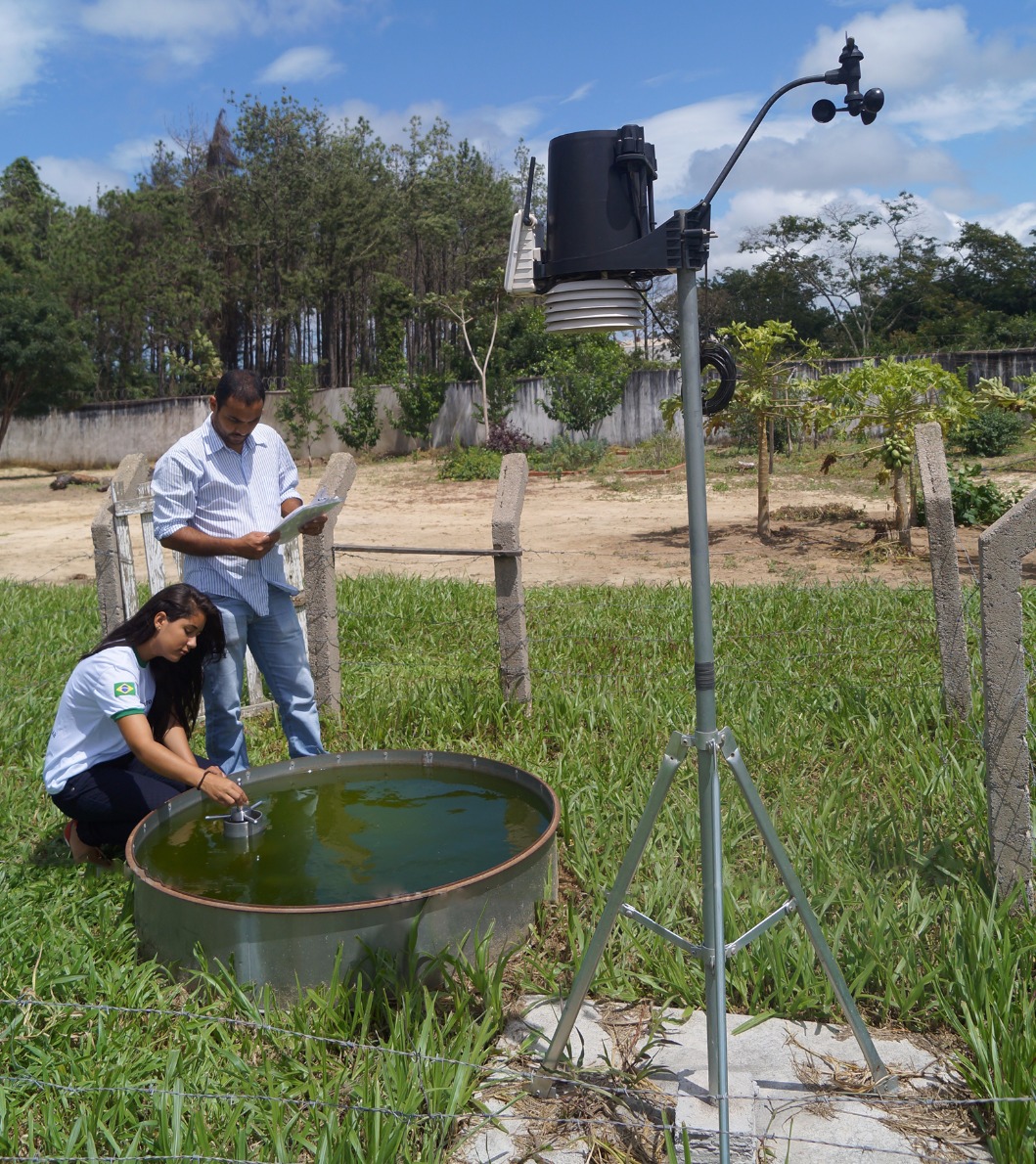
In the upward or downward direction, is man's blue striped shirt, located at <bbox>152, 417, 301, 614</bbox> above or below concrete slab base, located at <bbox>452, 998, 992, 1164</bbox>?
above

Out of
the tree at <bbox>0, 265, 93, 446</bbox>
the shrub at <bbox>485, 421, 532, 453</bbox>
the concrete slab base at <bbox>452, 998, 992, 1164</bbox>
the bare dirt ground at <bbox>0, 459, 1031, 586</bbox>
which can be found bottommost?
the concrete slab base at <bbox>452, 998, 992, 1164</bbox>

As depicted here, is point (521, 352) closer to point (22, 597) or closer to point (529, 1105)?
point (22, 597)

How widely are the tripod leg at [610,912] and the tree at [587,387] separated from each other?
71.2 feet

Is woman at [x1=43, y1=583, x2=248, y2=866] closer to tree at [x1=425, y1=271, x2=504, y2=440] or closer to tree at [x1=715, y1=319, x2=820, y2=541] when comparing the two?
tree at [x1=715, y1=319, x2=820, y2=541]

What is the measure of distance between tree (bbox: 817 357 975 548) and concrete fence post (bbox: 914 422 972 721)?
6202mm

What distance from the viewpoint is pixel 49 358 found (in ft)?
84.6

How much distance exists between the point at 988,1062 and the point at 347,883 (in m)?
1.85

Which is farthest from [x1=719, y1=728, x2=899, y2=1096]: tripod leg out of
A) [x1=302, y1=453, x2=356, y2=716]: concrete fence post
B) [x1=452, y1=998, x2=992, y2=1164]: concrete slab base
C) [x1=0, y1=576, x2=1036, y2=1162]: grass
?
[x1=302, y1=453, x2=356, y2=716]: concrete fence post

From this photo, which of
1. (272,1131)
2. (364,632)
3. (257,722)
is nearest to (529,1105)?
(272,1131)

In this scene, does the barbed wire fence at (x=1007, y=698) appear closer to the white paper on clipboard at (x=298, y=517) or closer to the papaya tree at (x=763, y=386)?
the white paper on clipboard at (x=298, y=517)

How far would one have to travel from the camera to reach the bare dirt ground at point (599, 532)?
10.8m

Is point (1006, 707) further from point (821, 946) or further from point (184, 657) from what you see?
point (184, 657)

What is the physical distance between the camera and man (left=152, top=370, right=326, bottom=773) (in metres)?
4.37

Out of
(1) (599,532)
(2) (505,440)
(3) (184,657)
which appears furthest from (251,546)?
(2) (505,440)
